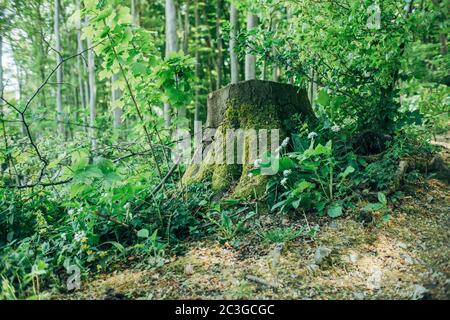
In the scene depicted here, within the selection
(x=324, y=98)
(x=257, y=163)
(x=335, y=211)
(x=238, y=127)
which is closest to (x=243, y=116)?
(x=238, y=127)

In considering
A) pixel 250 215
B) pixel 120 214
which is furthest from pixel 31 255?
pixel 250 215

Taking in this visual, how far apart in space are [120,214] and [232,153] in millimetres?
1376

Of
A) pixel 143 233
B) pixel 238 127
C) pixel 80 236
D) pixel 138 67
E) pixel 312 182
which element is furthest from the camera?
pixel 238 127

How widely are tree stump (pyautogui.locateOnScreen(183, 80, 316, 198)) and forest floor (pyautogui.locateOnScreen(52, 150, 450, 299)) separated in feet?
2.62

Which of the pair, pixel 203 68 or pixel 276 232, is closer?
pixel 276 232

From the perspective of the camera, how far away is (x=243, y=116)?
3.92 meters

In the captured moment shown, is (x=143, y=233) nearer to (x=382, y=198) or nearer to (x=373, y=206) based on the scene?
(x=373, y=206)

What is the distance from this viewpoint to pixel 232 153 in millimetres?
3842

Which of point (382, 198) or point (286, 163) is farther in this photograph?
point (286, 163)

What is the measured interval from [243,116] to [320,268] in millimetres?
1956

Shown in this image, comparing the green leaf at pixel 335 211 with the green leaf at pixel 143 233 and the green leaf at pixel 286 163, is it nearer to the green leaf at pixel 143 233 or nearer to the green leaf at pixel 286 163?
the green leaf at pixel 286 163

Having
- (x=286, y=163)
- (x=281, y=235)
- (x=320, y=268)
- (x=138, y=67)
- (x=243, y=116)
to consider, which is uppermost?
(x=138, y=67)

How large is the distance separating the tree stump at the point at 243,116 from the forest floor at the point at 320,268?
80 cm
